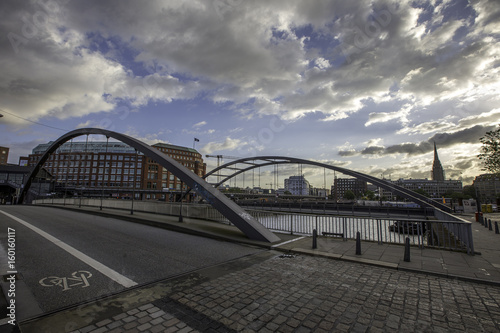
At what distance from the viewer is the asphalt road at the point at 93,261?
427 cm

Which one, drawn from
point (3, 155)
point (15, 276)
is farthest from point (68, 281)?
point (3, 155)

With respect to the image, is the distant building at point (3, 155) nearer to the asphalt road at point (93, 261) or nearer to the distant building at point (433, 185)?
the asphalt road at point (93, 261)

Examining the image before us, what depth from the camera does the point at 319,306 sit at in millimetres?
3998

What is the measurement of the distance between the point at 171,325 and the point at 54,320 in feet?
5.54

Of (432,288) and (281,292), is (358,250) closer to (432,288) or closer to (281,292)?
(432,288)

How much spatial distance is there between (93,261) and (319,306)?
19.0 feet

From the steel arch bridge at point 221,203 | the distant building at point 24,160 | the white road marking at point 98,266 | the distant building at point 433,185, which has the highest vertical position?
the distant building at point 24,160

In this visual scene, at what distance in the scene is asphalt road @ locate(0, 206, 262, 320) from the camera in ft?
14.0

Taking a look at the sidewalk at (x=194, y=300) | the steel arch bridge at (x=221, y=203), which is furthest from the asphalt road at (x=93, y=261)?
the steel arch bridge at (x=221, y=203)

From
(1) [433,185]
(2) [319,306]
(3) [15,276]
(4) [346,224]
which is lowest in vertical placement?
(2) [319,306]

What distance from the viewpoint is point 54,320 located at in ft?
11.0

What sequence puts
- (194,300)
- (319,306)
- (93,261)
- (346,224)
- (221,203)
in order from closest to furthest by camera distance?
(319,306)
(194,300)
(93,261)
(346,224)
(221,203)

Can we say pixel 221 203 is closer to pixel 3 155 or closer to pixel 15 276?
pixel 15 276

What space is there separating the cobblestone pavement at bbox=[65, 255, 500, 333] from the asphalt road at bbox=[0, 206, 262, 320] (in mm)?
1294
